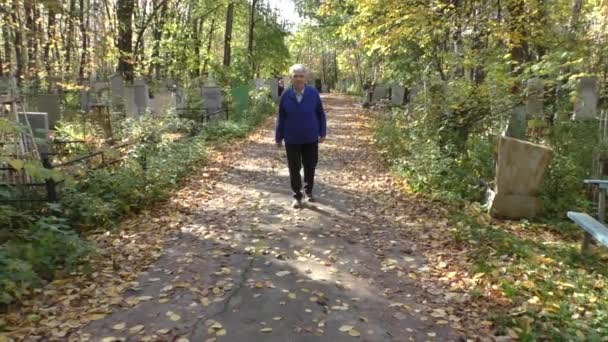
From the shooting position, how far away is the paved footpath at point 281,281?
3.82 meters

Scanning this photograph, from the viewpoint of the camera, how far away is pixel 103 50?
11.9 metres

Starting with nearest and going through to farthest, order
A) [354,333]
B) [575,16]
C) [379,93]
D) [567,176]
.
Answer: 1. [354,333]
2. [567,176]
3. [575,16]
4. [379,93]

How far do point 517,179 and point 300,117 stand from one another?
126 inches

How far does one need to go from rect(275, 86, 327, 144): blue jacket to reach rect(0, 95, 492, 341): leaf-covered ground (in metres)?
1.11

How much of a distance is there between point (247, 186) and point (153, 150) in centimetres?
199

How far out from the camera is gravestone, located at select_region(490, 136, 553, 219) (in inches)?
275

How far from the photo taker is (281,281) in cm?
469

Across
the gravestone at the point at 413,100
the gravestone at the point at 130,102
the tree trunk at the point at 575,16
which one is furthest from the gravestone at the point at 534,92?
the gravestone at the point at 130,102

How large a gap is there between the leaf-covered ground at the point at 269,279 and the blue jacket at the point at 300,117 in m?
1.11

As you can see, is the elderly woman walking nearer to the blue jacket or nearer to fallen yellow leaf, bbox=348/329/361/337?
the blue jacket

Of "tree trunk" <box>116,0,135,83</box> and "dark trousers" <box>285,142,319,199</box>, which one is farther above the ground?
"tree trunk" <box>116,0,135,83</box>

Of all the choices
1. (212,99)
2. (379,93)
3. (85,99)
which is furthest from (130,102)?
(379,93)

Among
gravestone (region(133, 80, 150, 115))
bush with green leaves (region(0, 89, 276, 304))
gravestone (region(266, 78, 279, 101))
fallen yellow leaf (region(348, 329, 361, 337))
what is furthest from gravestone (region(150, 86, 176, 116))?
gravestone (region(266, 78, 279, 101))

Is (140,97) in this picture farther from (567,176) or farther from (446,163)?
(567,176)
